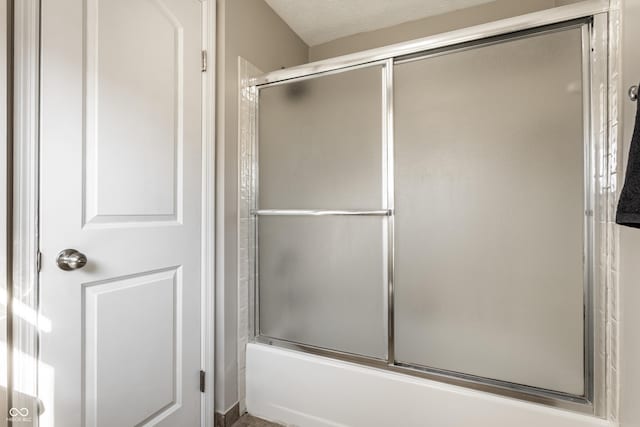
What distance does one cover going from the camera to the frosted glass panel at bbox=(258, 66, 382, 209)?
1.43m

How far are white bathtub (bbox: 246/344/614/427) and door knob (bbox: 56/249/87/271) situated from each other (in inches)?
37.7

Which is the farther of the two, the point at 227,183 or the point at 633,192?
the point at 227,183

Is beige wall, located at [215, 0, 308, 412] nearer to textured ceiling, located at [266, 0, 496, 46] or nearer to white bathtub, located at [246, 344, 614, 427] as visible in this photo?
white bathtub, located at [246, 344, 614, 427]

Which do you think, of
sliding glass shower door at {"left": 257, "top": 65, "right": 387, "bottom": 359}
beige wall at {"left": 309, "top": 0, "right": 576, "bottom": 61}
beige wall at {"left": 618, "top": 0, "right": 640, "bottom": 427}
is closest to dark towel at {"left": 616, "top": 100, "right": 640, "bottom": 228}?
beige wall at {"left": 618, "top": 0, "right": 640, "bottom": 427}

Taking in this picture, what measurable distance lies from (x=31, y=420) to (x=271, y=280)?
3.25ft

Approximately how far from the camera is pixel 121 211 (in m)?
1.10

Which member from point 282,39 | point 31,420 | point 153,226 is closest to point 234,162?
point 153,226

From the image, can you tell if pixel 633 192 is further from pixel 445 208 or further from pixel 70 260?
pixel 70 260

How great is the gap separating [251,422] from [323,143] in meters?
1.47

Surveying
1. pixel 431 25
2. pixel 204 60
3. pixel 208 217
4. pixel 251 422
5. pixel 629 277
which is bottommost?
pixel 251 422

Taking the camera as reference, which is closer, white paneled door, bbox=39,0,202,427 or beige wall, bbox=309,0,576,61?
white paneled door, bbox=39,0,202,427

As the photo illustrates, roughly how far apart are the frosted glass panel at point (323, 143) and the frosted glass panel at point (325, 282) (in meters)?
0.12

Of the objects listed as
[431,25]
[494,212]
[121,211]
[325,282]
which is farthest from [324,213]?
[431,25]

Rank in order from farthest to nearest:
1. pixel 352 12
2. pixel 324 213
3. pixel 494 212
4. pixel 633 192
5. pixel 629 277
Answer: pixel 352 12, pixel 324 213, pixel 494 212, pixel 629 277, pixel 633 192
